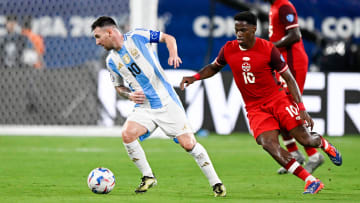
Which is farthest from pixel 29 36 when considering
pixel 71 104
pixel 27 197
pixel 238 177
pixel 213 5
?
pixel 27 197

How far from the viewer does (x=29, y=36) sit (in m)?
14.9

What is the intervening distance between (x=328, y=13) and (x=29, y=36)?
22.9ft

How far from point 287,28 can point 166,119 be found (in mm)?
2254

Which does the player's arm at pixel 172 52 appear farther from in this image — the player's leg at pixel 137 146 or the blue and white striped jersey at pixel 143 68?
the player's leg at pixel 137 146

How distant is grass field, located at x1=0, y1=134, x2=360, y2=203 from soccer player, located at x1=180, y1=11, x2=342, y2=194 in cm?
49

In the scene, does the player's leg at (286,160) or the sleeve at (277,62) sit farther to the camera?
the sleeve at (277,62)

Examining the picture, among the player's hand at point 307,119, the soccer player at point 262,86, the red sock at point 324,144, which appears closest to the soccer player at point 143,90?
the soccer player at point 262,86

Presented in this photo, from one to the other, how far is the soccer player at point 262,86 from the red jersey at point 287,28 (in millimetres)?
1134

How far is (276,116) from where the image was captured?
7.02 meters

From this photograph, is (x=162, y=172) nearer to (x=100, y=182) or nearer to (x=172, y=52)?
(x=100, y=182)

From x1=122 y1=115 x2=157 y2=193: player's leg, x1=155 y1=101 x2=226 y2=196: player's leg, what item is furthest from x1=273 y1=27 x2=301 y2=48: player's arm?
x1=122 y1=115 x2=157 y2=193: player's leg

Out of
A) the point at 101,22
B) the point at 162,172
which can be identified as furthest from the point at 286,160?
the point at 162,172

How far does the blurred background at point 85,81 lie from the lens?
1306 cm

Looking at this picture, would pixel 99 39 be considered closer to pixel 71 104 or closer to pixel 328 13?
pixel 71 104
